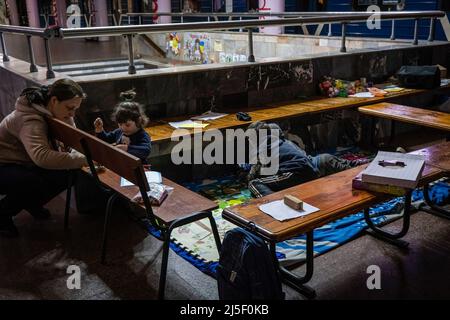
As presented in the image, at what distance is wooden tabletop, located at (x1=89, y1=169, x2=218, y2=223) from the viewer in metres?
2.82

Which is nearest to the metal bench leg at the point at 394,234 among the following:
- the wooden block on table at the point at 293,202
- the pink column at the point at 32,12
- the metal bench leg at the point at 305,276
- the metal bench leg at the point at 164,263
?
the metal bench leg at the point at 305,276

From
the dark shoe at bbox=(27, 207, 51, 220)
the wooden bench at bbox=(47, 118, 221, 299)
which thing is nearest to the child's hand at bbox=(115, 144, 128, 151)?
the wooden bench at bbox=(47, 118, 221, 299)

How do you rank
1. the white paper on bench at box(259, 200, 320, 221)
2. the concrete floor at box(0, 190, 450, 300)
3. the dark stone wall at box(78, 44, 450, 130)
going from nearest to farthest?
1. the white paper on bench at box(259, 200, 320, 221)
2. the concrete floor at box(0, 190, 450, 300)
3. the dark stone wall at box(78, 44, 450, 130)

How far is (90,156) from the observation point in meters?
3.20

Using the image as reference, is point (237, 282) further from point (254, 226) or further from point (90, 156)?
point (90, 156)

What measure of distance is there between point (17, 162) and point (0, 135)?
23cm

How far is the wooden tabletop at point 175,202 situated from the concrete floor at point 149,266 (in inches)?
19.6

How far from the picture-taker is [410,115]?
4938 millimetres

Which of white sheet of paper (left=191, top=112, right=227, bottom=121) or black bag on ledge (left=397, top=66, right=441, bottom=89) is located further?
black bag on ledge (left=397, top=66, right=441, bottom=89)

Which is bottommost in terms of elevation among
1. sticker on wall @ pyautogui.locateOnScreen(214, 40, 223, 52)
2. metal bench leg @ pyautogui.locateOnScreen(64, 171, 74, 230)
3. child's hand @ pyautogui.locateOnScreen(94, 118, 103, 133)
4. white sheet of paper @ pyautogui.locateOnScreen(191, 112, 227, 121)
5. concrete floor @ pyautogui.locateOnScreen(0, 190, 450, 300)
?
concrete floor @ pyautogui.locateOnScreen(0, 190, 450, 300)

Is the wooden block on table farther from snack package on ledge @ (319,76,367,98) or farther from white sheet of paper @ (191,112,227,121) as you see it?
snack package on ledge @ (319,76,367,98)

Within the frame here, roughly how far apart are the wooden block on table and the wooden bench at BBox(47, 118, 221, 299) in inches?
17.4

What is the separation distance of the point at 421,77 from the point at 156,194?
14.0 ft

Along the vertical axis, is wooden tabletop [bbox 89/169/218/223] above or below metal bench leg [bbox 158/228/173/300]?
above
